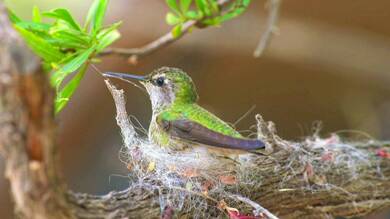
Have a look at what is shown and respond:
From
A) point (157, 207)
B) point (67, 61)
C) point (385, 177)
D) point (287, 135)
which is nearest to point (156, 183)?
point (157, 207)

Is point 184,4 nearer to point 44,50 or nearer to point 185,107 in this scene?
point 185,107

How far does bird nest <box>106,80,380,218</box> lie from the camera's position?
1.68 m

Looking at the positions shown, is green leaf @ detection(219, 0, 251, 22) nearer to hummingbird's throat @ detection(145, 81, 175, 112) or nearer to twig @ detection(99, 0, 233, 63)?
twig @ detection(99, 0, 233, 63)

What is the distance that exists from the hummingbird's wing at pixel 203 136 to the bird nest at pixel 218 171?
0.07 metres

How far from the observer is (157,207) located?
5.19 ft

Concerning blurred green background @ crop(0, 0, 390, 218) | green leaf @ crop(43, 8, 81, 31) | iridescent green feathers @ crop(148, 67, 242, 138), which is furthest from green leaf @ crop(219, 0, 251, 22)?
blurred green background @ crop(0, 0, 390, 218)

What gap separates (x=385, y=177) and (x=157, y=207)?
1.03 m

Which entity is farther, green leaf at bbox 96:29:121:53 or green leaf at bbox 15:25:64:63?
green leaf at bbox 96:29:121:53

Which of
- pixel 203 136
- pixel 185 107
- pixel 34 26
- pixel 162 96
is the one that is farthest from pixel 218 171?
pixel 34 26

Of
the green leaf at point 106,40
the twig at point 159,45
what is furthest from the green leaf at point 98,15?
the twig at point 159,45

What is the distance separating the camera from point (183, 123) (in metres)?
1.90

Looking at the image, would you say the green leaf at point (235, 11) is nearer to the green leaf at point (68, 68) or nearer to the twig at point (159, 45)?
the twig at point (159, 45)

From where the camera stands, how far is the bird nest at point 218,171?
5.51 ft

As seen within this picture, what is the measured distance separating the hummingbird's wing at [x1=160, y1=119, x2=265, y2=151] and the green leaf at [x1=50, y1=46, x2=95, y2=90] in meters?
0.41
